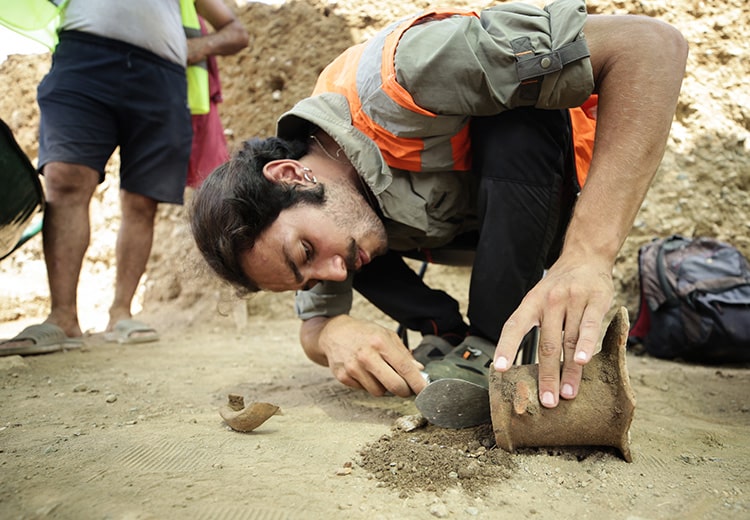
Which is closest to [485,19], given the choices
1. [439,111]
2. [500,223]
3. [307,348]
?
[439,111]

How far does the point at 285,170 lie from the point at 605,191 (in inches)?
31.1

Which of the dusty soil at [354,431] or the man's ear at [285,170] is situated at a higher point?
the man's ear at [285,170]

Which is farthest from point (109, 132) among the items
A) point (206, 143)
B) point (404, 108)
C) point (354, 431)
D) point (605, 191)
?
point (605, 191)

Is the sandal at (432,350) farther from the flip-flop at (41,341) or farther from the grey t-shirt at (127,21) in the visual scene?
the grey t-shirt at (127,21)

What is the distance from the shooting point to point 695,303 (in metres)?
2.36

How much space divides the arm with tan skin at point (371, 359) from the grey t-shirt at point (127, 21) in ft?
5.31

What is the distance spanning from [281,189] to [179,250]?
2.52 metres

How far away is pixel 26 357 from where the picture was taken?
2.00 meters

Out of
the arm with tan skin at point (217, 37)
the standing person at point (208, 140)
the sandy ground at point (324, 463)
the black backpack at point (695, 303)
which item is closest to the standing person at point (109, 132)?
the arm with tan skin at point (217, 37)

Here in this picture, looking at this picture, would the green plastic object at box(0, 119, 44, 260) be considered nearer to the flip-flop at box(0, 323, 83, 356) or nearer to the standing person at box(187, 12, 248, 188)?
the flip-flop at box(0, 323, 83, 356)

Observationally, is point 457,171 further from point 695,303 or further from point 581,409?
point 695,303

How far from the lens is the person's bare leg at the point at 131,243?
250 cm

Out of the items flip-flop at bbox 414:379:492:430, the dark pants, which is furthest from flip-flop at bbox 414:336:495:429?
the dark pants

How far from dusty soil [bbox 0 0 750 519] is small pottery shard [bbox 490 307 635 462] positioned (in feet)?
0.13
